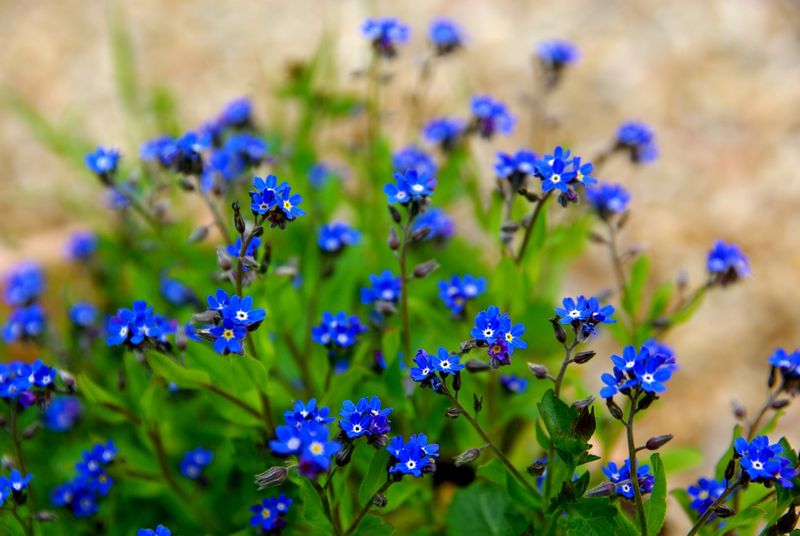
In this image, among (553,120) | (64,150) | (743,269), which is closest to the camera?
(743,269)

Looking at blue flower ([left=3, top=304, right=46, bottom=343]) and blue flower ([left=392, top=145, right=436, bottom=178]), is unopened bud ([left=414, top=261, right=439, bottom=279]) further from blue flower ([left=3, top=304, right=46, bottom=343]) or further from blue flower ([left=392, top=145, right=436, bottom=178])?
blue flower ([left=3, top=304, right=46, bottom=343])

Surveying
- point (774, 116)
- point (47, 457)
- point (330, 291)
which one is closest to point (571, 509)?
point (330, 291)

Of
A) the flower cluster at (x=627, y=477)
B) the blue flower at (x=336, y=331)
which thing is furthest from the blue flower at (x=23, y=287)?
the flower cluster at (x=627, y=477)

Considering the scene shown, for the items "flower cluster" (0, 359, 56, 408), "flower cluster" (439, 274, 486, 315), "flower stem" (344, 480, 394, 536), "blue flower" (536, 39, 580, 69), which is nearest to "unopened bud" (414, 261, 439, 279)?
"flower cluster" (439, 274, 486, 315)

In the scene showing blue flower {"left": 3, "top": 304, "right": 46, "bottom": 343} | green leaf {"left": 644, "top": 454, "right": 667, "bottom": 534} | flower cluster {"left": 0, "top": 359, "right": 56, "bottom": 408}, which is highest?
blue flower {"left": 3, "top": 304, "right": 46, "bottom": 343}

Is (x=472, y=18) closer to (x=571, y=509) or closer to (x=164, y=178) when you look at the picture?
A: (x=164, y=178)
